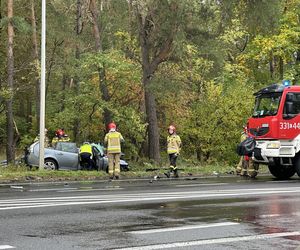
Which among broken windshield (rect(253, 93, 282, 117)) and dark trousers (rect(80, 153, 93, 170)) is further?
dark trousers (rect(80, 153, 93, 170))

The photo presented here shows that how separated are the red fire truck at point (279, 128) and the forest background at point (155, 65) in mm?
6244

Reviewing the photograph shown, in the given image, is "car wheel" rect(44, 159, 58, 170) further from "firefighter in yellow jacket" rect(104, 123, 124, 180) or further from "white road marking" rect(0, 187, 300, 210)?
"white road marking" rect(0, 187, 300, 210)

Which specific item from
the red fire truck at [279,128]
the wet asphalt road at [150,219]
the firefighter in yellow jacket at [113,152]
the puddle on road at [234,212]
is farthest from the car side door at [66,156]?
the puddle on road at [234,212]

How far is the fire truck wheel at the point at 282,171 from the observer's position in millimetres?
Answer: 20547

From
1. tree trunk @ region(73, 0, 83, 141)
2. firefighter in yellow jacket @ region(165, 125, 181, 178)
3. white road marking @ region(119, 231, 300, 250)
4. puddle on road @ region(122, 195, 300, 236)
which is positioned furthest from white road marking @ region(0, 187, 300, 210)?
tree trunk @ region(73, 0, 83, 141)

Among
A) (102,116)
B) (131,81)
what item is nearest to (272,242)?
(131,81)

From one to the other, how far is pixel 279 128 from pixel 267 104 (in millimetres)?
1008

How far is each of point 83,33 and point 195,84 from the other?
9310mm

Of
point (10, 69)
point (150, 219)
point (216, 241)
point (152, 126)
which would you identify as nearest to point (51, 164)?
point (152, 126)

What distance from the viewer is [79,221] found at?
365 inches

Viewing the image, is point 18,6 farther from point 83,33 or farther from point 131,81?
point 131,81

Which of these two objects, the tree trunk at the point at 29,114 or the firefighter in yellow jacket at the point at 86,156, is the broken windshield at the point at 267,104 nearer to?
A: the firefighter in yellow jacket at the point at 86,156

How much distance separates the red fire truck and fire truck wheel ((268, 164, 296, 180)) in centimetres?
98

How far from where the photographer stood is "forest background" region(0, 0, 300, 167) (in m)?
A: 25.6
